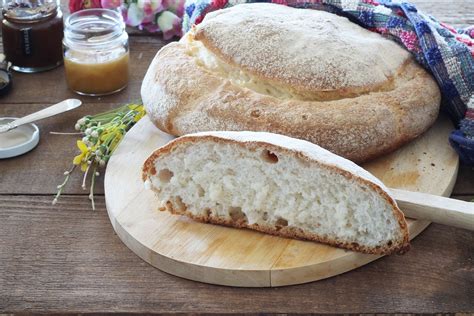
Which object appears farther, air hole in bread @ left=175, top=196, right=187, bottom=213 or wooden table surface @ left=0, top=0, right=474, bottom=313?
air hole in bread @ left=175, top=196, right=187, bottom=213

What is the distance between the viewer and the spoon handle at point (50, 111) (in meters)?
2.33

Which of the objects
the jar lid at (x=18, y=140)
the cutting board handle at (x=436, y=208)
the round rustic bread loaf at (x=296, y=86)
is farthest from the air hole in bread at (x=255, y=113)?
the jar lid at (x=18, y=140)

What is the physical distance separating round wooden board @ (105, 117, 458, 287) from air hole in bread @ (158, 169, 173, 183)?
80 millimetres

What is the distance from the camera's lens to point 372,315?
1654mm

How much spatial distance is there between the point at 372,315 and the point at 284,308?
196mm

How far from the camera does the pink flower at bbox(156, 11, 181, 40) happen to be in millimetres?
2875

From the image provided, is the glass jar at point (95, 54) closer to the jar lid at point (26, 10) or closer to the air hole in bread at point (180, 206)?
the jar lid at point (26, 10)

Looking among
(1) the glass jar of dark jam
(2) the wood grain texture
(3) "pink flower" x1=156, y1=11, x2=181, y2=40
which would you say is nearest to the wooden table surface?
(2) the wood grain texture

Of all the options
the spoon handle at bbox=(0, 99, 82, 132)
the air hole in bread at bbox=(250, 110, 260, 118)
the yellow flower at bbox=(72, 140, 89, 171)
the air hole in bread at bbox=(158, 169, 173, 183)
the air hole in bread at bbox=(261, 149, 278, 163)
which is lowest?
the spoon handle at bbox=(0, 99, 82, 132)

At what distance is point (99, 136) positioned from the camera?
Answer: 2.22 metres

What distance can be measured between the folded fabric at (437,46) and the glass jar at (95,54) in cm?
69

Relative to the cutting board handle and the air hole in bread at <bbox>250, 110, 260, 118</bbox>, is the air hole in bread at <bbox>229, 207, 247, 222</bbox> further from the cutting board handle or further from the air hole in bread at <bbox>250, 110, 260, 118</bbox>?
the cutting board handle

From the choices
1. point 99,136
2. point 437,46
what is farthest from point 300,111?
point 99,136

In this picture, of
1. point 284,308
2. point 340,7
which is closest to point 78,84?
point 340,7
